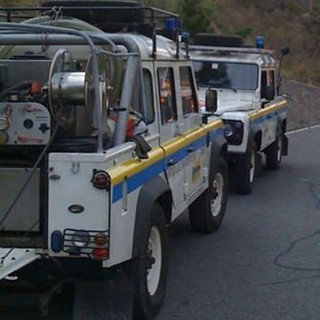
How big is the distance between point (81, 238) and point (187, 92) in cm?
362

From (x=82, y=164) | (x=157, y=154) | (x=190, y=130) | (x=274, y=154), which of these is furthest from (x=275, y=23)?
(x=82, y=164)

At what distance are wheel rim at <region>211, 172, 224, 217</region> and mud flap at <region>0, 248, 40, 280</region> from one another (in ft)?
14.7

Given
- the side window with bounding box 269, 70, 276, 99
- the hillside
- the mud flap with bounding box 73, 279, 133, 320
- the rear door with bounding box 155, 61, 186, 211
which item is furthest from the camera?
the hillside

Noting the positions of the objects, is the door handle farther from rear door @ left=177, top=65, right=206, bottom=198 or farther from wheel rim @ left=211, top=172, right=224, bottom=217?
wheel rim @ left=211, top=172, right=224, bottom=217

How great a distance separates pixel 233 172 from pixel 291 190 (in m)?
1.25

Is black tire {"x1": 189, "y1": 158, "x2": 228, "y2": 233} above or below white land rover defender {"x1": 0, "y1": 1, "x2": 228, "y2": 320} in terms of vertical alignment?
below

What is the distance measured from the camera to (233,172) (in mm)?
13188

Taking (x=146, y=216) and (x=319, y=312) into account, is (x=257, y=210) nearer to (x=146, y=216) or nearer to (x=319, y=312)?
(x=319, y=312)

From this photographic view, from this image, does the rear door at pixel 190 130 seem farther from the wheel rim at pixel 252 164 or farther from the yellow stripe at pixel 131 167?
the wheel rim at pixel 252 164

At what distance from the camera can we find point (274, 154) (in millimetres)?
16203

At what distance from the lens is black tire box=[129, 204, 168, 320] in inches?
253

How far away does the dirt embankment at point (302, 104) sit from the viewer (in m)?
→ 29.6

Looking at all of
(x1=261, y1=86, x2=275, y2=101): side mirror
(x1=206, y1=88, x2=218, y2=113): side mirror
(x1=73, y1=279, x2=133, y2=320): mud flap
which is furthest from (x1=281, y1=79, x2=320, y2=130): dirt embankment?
(x1=73, y1=279, x2=133, y2=320): mud flap

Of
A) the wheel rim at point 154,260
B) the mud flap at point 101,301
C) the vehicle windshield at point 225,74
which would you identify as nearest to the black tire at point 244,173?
the vehicle windshield at point 225,74
